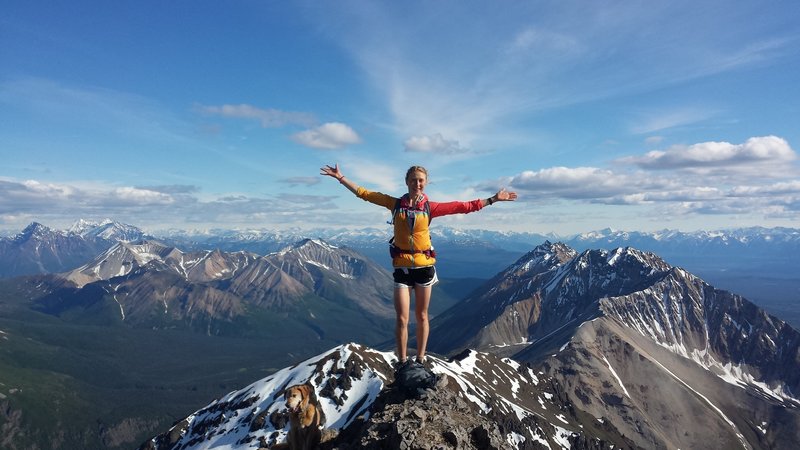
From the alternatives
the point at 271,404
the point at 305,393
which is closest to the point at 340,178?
the point at 305,393

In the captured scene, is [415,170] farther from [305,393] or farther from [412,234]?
[305,393]

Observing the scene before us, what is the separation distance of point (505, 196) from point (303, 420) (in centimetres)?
1124

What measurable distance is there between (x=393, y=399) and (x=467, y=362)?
6997 inches

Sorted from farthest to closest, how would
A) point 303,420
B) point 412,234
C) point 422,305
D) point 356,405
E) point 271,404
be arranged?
point 271,404 < point 356,405 < point 422,305 < point 412,234 < point 303,420

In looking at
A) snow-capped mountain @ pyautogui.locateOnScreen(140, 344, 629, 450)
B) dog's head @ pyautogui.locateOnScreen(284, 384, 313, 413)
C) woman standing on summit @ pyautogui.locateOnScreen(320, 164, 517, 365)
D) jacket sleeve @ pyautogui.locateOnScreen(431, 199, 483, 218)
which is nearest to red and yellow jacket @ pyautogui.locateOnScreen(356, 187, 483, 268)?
woman standing on summit @ pyautogui.locateOnScreen(320, 164, 517, 365)

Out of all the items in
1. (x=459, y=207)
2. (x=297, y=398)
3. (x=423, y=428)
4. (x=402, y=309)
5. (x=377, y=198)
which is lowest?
(x=423, y=428)

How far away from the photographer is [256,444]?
123188 millimetres

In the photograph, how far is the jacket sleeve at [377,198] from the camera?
17.1 meters

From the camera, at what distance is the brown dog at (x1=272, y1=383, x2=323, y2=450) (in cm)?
1529

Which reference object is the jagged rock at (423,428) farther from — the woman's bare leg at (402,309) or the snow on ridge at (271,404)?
the snow on ridge at (271,404)

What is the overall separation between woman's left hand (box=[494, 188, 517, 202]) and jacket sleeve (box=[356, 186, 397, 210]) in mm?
4149

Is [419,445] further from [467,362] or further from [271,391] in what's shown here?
[467,362]

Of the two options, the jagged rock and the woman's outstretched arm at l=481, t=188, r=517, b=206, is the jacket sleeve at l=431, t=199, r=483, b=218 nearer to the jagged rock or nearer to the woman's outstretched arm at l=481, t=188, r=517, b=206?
the woman's outstretched arm at l=481, t=188, r=517, b=206

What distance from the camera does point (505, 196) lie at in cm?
1767
